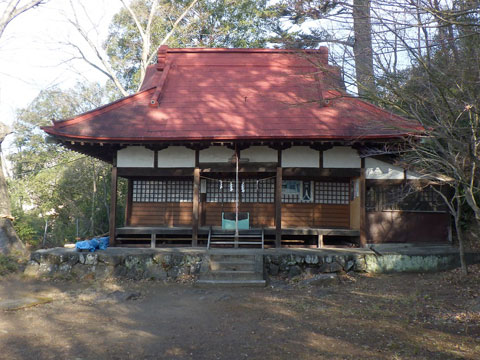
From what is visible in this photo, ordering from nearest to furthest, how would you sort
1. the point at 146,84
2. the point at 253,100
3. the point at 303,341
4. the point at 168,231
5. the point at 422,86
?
the point at 303,341 → the point at 422,86 → the point at 168,231 → the point at 253,100 → the point at 146,84

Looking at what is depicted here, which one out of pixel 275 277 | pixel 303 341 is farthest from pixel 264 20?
pixel 303 341

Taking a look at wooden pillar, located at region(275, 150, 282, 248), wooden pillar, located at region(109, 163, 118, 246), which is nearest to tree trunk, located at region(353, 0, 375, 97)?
wooden pillar, located at region(275, 150, 282, 248)

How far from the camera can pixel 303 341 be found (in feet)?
17.3

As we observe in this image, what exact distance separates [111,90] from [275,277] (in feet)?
57.8

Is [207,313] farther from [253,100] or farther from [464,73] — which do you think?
[253,100]

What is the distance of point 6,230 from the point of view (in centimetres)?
1204

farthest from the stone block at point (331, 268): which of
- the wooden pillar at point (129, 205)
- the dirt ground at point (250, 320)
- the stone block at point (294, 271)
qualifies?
the wooden pillar at point (129, 205)

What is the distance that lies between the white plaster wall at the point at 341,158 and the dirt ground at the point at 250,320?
3.10m

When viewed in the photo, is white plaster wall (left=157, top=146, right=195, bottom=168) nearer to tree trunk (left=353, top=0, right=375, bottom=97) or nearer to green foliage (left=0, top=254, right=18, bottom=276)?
green foliage (left=0, top=254, right=18, bottom=276)

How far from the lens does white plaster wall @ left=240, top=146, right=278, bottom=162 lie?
11070 mm

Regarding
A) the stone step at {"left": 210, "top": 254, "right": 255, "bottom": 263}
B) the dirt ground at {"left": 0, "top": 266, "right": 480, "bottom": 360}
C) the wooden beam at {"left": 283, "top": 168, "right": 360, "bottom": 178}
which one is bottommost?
the dirt ground at {"left": 0, "top": 266, "right": 480, "bottom": 360}

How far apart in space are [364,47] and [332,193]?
20.5 feet

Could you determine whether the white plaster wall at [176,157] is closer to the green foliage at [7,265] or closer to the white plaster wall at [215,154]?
the white plaster wall at [215,154]

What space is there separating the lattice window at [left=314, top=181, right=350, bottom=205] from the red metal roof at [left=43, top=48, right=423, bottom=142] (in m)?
2.26
